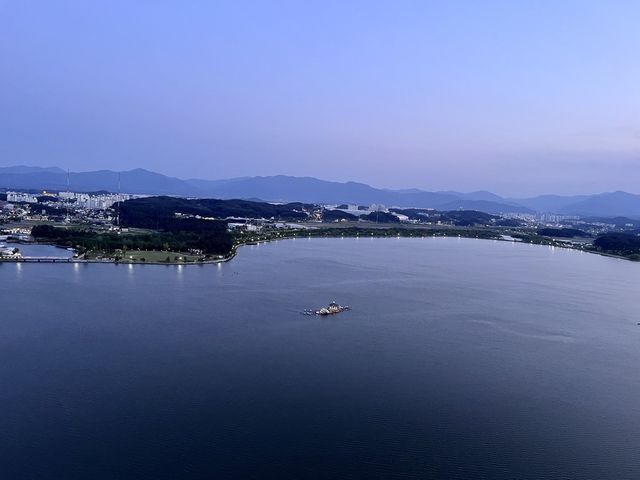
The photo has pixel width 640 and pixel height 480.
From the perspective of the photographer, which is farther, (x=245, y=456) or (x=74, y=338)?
(x=74, y=338)

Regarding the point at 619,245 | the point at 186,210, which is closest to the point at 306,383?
the point at 619,245

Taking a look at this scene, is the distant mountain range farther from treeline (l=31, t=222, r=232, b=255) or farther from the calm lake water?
the calm lake water

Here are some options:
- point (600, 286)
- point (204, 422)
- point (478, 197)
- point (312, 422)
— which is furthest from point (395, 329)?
point (478, 197)

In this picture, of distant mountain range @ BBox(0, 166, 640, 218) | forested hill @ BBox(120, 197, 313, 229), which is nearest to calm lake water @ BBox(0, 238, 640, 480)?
forested hill @ BBox(120, 197, 313, 229)

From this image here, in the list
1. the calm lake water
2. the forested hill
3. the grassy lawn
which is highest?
the forested hill

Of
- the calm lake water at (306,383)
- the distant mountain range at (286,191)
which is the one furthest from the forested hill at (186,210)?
the distant mountain range at (286,191)

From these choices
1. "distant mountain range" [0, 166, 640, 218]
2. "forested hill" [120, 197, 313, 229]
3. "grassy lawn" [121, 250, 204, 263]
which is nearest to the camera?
"grassy lawn" [121, 250, 204, 263]

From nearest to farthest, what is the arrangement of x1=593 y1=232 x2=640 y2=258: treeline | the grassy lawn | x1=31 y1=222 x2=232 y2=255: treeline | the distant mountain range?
the grassy lawn, x1=31 y1=222 x2=232 y2=255: treeline, x1=593 y1=232 x2=640 y2=258: treeline, the distant mountain range

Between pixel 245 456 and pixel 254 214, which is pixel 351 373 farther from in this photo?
pixel 254 214
